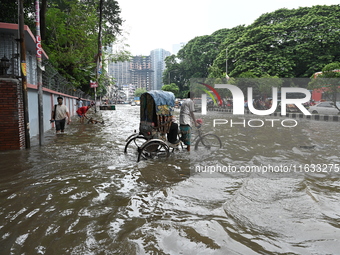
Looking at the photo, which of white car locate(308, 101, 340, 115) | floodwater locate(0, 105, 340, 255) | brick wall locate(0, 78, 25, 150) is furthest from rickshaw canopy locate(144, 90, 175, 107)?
white car locate(308, 101, 340, 115)

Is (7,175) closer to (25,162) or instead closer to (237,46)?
(25,162)

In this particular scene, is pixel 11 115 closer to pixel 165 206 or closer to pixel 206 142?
pixel 206 142

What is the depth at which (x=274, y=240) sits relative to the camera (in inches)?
118

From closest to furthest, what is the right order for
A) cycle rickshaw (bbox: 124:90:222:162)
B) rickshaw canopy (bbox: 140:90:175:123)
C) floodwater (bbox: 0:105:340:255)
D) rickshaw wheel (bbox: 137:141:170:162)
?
1. floodwater (bbox: 0:105:340:255)
2. rickshaw wheel (bbox: 137:141:170:162)
3. cycle rickshaw (bbox: 124:90:222:162)
4. rickshaw canopy (bbox: 140:90:175:123)

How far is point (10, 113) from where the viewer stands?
757 centimetres

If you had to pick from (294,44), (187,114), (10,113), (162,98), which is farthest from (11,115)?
(294,44)

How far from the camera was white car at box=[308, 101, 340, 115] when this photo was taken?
20516mm

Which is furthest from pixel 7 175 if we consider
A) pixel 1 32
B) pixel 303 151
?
pixel 303 151

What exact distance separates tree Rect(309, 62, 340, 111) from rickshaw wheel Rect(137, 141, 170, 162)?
1676 cm

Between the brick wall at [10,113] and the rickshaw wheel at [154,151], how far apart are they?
148 inches

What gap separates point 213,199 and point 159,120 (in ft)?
10.0

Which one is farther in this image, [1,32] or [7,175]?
[1,32]

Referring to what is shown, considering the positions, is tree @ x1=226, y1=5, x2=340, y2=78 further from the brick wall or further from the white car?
the brick wall

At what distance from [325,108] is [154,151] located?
760 inches
